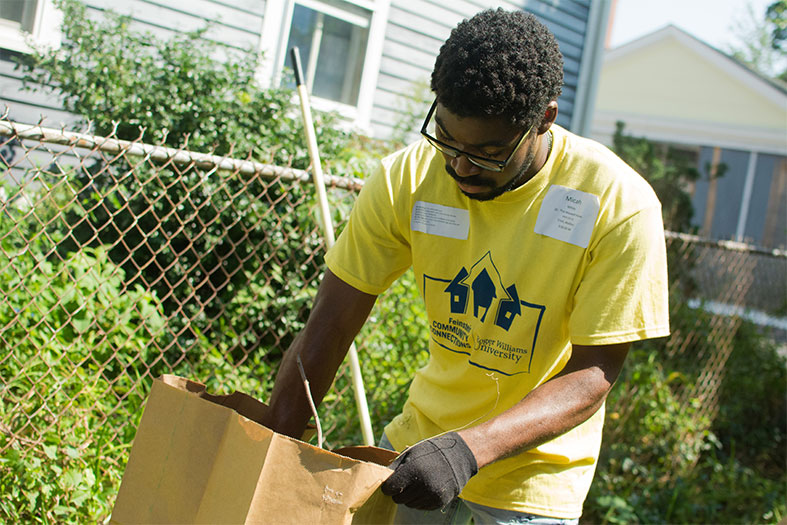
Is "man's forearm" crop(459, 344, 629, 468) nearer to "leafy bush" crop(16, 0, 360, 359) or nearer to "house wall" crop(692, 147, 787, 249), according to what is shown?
"leafy bush" crop(16, 0, 360, 359)

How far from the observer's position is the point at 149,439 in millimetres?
1594

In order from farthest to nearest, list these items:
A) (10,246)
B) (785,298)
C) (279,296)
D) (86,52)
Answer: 1. (785,298)
2. (86,52)
3. (279,296)
4. (10,246)

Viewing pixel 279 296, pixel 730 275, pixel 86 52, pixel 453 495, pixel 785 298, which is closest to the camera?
pixel 453 495

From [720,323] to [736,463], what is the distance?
49.7 inches

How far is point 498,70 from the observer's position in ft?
4.99

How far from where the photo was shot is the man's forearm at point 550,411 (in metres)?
1.52

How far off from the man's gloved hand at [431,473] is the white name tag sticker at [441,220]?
591 millimetres

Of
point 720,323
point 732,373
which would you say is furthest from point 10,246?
point 732,373

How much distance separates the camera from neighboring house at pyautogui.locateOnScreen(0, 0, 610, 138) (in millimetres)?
4887

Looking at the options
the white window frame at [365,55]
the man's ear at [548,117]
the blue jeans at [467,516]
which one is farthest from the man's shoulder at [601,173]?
the white window frame at [365,55]

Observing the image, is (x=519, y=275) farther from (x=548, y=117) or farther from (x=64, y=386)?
(x=64, y=386)

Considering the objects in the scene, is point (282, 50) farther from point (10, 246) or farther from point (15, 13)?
point (10, 246)

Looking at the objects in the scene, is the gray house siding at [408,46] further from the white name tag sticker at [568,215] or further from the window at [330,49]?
the white name tag sticker at [568,215]

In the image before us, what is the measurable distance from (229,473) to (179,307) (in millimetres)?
1848
